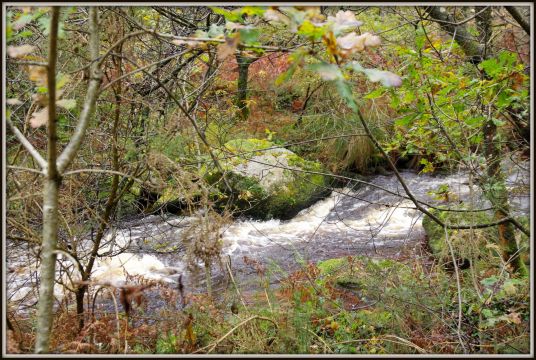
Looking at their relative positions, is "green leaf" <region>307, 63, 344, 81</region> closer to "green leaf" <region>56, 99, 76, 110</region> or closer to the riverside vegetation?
the riverside vegetation

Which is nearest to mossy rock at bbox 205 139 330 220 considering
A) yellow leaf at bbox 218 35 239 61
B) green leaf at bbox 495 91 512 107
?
green leaf at bbox 495 91 512 107

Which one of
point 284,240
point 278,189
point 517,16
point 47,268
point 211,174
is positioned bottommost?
point 284,240

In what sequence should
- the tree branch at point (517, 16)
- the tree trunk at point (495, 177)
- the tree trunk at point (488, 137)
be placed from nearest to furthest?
the tree branch at point (517, 16)
the tree trunk at point (495, 177)
the tree trunk at point (488, 137)

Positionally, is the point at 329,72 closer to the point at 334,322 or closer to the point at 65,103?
the point at 65,103

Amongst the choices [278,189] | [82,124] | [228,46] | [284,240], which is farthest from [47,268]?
[278,189]

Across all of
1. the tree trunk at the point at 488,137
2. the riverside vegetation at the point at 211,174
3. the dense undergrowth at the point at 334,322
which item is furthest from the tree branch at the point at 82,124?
the tree trunk at the point at 488,137

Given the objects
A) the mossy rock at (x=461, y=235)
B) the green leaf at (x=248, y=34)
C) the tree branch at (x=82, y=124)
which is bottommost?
the mossy rock at (x=461, y=235)

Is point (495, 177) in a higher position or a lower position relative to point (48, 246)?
higher

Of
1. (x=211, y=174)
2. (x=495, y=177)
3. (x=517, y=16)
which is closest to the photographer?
(x=517, y=16)

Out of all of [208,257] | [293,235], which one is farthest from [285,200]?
[208,257]

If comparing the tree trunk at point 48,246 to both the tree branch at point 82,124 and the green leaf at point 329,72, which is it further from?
the green leaf at point 329,72

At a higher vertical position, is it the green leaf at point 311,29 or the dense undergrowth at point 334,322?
the green leaf at point 311,29

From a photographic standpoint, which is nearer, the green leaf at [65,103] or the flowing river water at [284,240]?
the green leaf at [65,103]

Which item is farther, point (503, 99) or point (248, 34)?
point (503, 99)
